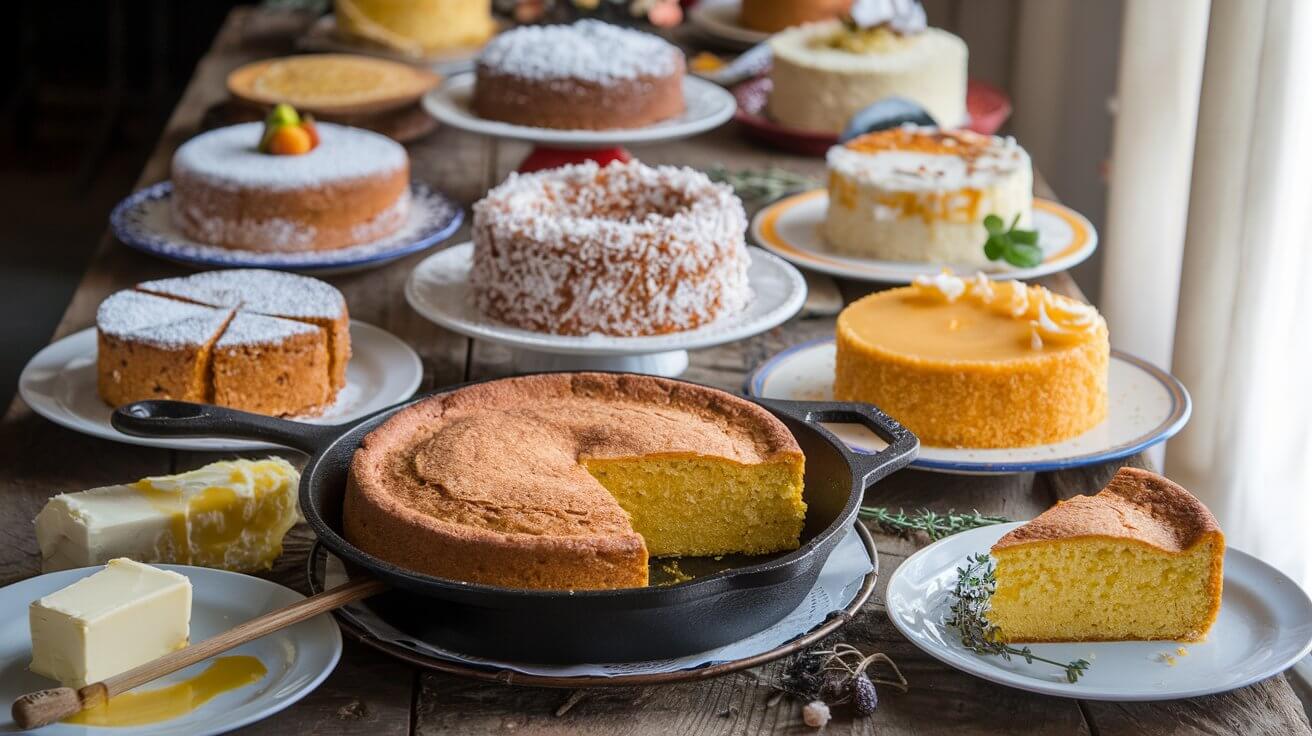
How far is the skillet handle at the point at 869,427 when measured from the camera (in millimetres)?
1388

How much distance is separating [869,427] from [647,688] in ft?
1.32

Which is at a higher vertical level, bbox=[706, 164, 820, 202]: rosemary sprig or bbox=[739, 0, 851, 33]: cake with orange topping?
bbox=[739, 0, 851, 33]: cake with orange topping

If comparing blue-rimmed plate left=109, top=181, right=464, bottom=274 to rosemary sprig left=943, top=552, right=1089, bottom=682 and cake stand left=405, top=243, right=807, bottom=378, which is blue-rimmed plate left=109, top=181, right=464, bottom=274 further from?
rosemary sprig left=943, top=552, right=1089, bottom=682

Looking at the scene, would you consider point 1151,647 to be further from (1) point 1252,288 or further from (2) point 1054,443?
(1) point 1252,288

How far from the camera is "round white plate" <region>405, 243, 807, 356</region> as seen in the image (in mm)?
1866

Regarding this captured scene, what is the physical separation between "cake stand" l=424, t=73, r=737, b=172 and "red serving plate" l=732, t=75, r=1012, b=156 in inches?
6.6

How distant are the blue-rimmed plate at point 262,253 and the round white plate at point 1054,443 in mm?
731

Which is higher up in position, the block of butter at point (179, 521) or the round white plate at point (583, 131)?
the round white plate at point (583, 131)

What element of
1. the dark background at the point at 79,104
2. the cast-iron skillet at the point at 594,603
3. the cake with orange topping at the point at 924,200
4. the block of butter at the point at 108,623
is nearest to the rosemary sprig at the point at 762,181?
the cake with orange topping at the point at 924,200

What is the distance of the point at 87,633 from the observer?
45.5 inches

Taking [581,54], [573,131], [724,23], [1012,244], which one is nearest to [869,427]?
[1012,244]

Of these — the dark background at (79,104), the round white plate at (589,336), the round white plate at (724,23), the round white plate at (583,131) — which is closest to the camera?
the round white plate at (589,336)

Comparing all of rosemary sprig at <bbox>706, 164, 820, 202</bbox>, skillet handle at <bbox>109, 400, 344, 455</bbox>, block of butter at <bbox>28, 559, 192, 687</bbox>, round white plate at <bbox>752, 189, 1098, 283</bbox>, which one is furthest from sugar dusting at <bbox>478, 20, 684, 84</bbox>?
block of butter at <bbox>28, 559, 192, 687</bbox>

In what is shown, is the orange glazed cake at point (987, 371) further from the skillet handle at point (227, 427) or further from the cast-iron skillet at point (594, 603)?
the skillet handle at point (227, 427)
